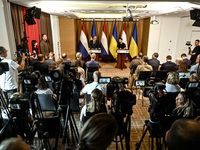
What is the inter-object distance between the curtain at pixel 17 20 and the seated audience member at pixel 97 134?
5.03 meters

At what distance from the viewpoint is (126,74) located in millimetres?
7301

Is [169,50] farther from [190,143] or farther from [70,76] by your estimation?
[190,143]

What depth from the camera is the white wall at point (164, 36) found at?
8.69 meters

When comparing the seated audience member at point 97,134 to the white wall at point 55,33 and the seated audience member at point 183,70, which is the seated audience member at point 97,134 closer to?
the seated audience member at point 183,70

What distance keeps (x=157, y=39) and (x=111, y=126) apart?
352 inches

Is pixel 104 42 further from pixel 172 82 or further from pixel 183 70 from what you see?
pixel 172 82

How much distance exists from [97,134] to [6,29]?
445cm

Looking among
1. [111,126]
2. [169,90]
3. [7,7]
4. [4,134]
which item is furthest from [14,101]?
[7,7]

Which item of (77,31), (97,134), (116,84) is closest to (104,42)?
(77,31)

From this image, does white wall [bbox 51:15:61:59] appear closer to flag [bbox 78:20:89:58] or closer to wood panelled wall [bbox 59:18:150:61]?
wood panelled wall [bbox 59:18:150:61]

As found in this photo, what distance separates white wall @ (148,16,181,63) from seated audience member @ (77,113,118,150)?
8806 millimetres

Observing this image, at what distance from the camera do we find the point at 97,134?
889 millimetres

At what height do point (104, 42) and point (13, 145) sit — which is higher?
point (104, 42)

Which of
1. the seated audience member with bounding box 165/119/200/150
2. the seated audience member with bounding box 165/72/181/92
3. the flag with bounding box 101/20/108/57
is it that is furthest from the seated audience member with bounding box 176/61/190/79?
the flag with bounding box 101/20/108/57
